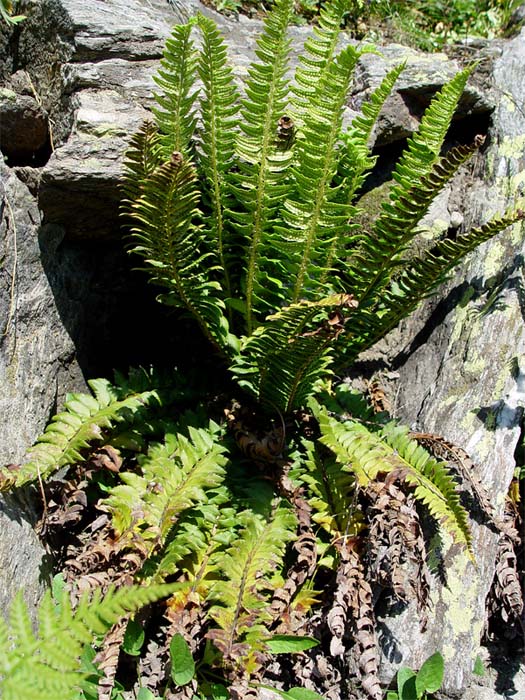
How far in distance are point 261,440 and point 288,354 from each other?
1.57 feet

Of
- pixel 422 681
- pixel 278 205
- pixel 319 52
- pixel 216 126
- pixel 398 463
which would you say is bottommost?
pixel 422 681

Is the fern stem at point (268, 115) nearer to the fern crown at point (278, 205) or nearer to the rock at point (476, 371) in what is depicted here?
the fern crown at point (278, 205)

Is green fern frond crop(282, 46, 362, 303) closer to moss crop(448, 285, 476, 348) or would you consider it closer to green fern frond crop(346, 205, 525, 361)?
green fern frond crop(346, 205, 525, 361)

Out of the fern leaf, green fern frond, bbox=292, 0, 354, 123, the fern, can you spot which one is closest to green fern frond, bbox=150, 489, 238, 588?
the fern

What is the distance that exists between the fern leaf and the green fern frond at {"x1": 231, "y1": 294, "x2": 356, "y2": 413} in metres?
0.22

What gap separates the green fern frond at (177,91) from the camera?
2521mm

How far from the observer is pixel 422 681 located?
100 inches

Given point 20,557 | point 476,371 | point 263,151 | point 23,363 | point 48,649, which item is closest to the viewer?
point 48,649

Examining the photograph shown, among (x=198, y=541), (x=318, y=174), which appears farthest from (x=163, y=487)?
(x=318, y=174)

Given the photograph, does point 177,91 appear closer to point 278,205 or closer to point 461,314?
point 278,205

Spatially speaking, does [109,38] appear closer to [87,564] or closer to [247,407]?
[247,407]

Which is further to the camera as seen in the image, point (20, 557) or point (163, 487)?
point (163, 487)

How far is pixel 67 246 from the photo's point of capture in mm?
3242

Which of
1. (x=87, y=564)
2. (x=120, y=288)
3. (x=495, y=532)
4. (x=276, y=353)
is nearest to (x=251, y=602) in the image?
(x=87, y=564)
